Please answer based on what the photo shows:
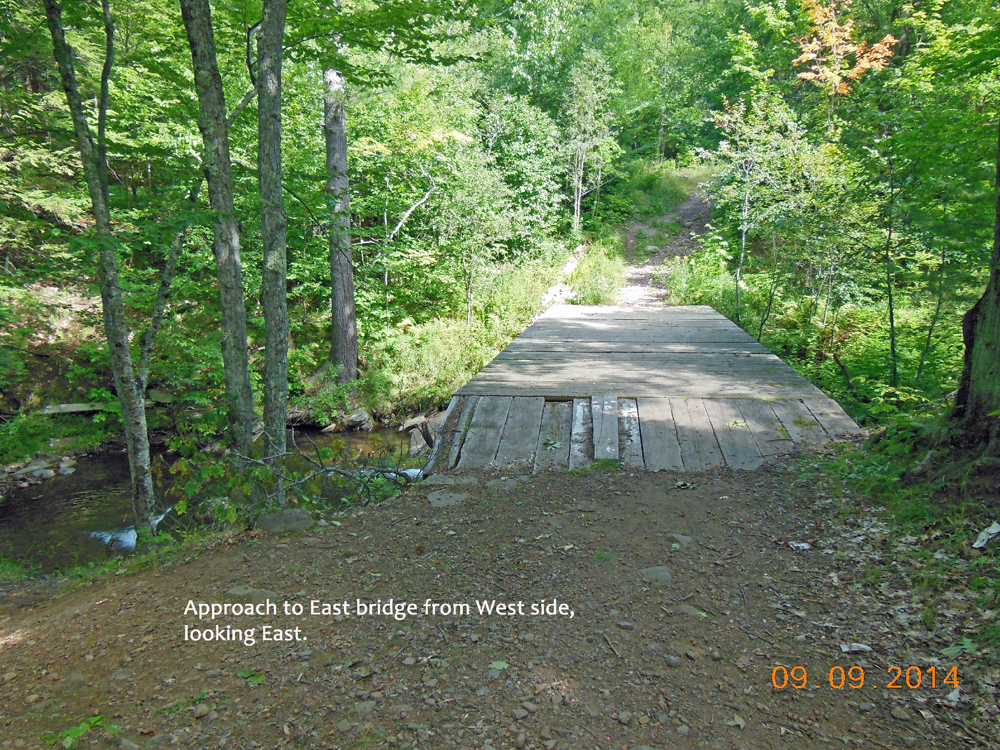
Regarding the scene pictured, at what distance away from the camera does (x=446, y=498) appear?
344cm

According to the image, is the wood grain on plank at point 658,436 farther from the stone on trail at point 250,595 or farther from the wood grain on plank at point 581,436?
the stone on trail at point 250,595

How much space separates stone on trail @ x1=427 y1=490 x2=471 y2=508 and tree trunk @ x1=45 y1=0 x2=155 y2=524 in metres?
2.66

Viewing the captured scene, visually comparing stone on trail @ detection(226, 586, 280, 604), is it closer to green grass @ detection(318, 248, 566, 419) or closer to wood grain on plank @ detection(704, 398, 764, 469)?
wood grain on plank @ detection(704, 398, 764, 469)

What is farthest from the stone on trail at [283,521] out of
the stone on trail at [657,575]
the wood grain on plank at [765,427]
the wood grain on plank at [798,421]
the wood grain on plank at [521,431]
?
the wood grain on plank at [798,421]

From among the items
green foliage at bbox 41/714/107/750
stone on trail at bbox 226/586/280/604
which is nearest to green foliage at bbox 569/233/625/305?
stone on trail at bbox 226/586/280/604

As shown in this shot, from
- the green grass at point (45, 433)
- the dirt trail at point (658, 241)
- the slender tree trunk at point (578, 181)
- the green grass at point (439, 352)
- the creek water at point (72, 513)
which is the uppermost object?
the slender tree trunk at point (578, 181)

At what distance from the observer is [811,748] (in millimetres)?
1600

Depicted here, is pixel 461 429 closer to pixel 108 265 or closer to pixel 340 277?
pixel 108 265

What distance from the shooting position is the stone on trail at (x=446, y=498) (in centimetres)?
336

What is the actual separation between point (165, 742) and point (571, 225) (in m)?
16.7

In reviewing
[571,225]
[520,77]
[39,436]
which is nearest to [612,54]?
[520,77]

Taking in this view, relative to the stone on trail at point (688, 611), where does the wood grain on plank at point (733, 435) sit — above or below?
above

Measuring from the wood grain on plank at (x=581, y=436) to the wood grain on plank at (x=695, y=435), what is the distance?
2.06 ft
